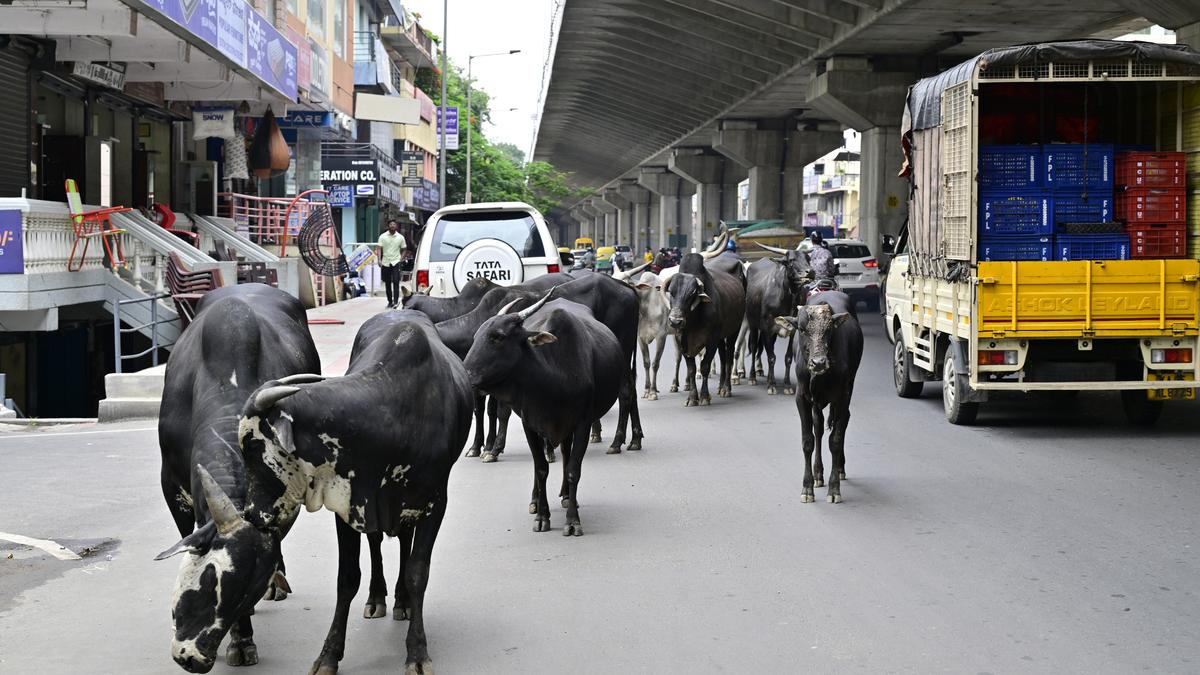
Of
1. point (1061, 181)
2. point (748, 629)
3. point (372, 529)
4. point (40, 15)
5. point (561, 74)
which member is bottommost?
point (748, 629)

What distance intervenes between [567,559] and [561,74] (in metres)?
45.5

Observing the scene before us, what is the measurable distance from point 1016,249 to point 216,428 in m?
10.5

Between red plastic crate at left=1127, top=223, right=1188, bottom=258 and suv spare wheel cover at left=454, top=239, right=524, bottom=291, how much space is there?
640cm

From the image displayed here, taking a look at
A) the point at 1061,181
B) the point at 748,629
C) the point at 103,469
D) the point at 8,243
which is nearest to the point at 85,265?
the point at 8,243

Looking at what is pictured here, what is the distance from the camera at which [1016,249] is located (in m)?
14.2

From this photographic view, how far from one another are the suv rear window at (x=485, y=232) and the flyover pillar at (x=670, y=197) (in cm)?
6823

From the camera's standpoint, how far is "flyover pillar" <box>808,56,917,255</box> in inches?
1371

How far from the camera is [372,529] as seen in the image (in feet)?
18.8

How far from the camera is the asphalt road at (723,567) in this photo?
20.4 feet

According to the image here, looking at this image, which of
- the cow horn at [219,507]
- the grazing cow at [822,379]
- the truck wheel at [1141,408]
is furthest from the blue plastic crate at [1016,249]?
the cow horn at [219,507]

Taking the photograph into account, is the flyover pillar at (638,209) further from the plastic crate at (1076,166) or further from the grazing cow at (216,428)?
the grazing cow at (216,428)

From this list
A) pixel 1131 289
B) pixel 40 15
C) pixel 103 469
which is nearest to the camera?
pixel 103 469

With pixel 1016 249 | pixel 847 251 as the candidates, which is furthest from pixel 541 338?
pixel 847 251

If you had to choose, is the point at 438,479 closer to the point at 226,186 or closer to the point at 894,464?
the point at 894,464
